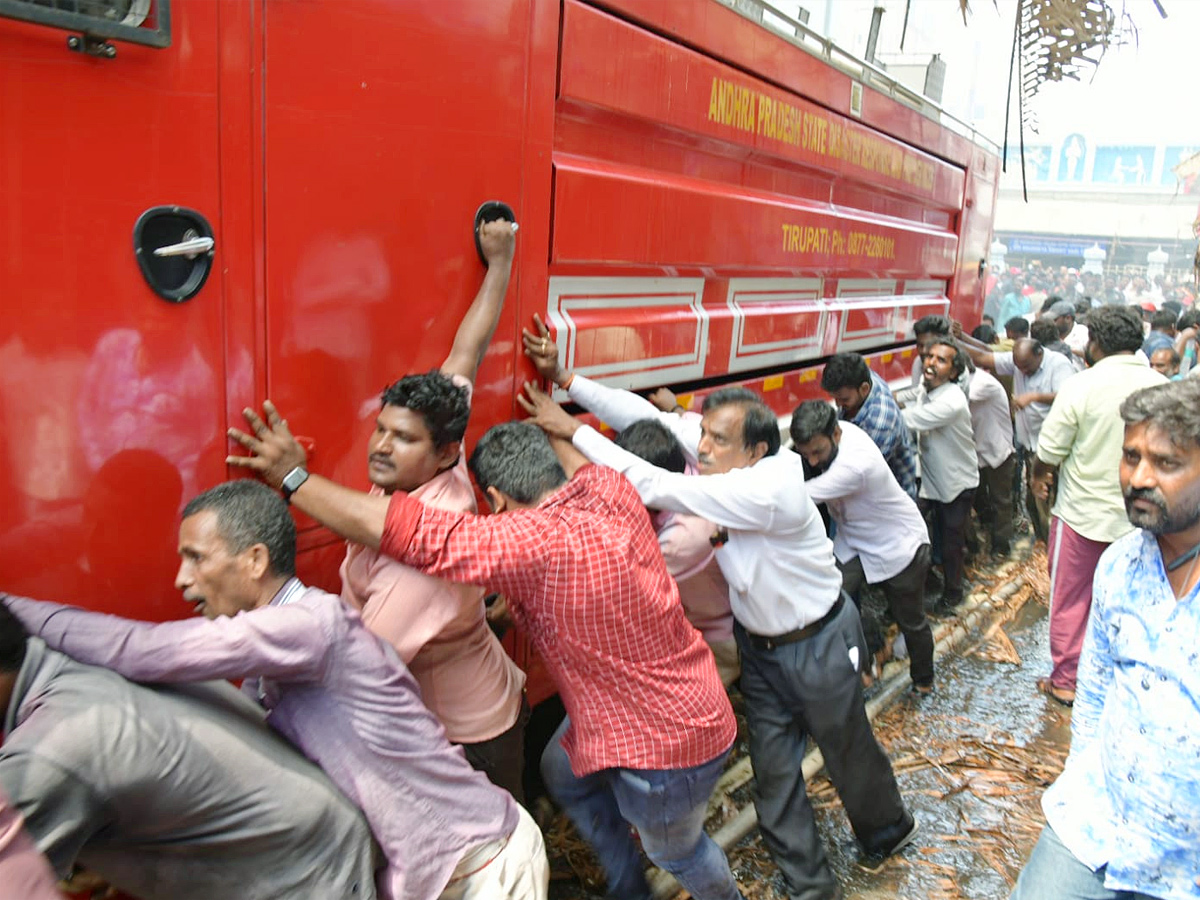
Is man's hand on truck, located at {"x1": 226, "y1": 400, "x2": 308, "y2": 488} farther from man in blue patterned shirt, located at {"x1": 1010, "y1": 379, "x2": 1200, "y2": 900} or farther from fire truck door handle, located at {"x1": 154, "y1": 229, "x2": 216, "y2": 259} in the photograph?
man in blue patterned shirt, located at {"x1": 1010, "y1": 379, "x2": 1200, "y2": 900}

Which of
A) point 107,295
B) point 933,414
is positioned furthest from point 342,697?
point 933,414

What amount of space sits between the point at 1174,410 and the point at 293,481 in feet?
5.20

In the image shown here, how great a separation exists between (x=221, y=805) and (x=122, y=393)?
68 cm

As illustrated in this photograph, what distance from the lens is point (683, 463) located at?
270cm

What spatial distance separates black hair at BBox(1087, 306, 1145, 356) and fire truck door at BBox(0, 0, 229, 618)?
3.62 metres

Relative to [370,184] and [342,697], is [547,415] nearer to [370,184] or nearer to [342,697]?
[370,184]

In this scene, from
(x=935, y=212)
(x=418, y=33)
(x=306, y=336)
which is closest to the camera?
(x=306, y=336)

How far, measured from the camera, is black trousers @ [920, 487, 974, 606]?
5.07 metres

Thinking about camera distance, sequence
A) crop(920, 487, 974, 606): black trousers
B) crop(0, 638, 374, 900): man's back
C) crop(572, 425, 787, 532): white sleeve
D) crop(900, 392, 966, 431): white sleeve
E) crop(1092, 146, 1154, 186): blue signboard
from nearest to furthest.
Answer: crop(0, 638, 374, 900): man's back → crop(572, 425, 787, 532): white sleeve → crop(900, 392, 966, 431): white sleeve → crop(920, 487, 974, 606): black trousers → crop(1092, 146, 1154, 186): blue signboard

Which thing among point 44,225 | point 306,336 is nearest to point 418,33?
point 306,336

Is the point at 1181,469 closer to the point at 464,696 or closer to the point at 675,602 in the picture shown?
the point at 675,602

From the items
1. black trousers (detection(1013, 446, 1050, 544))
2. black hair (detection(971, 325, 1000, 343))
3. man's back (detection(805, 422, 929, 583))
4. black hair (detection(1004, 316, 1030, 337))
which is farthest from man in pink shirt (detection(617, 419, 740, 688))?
black hair (detection(1004, 316, 1030, 337))

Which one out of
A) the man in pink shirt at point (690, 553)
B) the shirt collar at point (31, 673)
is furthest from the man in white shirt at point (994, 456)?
the shirt collar at point (31, 673)

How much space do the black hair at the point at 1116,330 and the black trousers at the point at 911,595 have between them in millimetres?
1209
